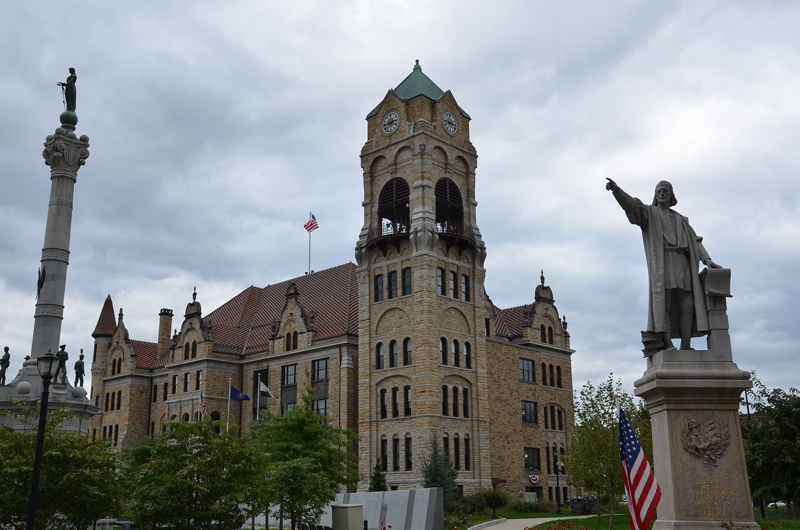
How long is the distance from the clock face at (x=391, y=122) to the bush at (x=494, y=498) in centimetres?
2615

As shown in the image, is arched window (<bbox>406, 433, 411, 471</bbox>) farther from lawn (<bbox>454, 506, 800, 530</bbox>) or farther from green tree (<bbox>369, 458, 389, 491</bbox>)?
lawn (<bbox>454, 506, 800, 530</bbox>)

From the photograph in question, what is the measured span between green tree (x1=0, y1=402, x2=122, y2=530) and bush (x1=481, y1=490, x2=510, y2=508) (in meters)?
33.0

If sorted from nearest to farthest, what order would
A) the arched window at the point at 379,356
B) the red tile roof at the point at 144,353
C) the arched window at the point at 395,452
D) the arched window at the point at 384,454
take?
the arched window at the point at 395,452, the arched window at the point at 384,454, the arched window at the point at 379,356, the red tile roof at the point at 144,353

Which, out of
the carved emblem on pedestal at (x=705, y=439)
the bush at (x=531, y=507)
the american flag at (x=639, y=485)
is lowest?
the bush at (x=531, y=507)

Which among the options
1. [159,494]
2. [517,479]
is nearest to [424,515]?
[159,494]

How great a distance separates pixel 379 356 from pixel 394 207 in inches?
417

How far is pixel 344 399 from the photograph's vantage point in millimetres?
56031

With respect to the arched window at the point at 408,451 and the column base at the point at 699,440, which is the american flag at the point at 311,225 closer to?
the arched window at the point at 408,451

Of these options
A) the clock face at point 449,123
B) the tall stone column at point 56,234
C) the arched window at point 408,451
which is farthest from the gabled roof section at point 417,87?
the tall stone column at point 56,234

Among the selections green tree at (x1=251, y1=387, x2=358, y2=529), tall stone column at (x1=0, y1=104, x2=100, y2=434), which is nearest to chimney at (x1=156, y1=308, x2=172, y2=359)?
green tree at (x1=251, y1=387, x2=358, y2=529)

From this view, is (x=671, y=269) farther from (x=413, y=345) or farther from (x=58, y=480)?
(x=413, y=345)

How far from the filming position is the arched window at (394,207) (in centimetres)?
5619

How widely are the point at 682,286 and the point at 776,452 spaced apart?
71.1ft

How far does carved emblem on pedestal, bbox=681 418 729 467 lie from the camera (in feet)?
33.0
